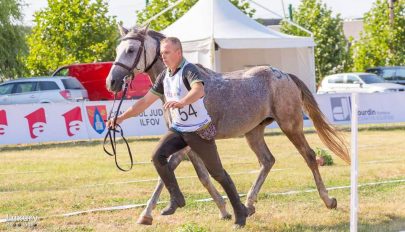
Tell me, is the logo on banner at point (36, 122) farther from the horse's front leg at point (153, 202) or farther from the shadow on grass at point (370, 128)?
the horse's front leg at point (153, 202)

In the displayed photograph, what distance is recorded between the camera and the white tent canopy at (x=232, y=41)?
24.1 metres

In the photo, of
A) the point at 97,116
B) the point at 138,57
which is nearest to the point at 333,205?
the point at 138,57

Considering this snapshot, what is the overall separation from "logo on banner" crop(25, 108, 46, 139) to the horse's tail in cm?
1212

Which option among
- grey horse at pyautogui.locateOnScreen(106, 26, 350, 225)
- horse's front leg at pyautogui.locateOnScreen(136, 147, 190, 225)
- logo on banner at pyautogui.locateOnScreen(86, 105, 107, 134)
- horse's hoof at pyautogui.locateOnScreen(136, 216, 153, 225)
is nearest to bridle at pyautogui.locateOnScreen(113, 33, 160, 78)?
grey horse at pyautogui.locateOnScreen(106, 26, 350, 225)

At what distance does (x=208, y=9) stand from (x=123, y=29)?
16.8m

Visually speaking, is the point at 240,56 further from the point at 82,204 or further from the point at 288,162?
the point at 82,204

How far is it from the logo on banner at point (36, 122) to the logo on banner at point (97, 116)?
1221 millimetres

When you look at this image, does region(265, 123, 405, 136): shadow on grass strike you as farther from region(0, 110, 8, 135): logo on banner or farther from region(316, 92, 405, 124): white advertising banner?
region(0, 110, 8, 135): logo on banner

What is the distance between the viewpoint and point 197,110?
Result: 755cm

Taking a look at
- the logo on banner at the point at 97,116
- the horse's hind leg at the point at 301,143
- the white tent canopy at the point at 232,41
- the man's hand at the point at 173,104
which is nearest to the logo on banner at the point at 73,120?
the logo on banner at the point at 97,116

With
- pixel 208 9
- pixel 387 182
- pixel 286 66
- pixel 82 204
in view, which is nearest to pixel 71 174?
pixel 82 204

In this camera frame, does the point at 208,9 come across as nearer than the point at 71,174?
No

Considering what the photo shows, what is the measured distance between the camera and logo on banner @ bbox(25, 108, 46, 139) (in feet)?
68.0

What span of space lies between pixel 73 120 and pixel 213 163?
1393cm
